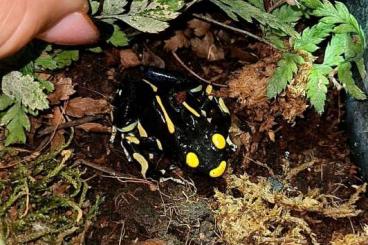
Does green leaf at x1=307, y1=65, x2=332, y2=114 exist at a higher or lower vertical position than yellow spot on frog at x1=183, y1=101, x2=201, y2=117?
higher

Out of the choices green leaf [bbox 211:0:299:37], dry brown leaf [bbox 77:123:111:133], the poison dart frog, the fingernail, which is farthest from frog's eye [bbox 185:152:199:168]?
the fingernail

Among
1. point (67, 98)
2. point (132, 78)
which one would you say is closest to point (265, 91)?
point (132, 78)

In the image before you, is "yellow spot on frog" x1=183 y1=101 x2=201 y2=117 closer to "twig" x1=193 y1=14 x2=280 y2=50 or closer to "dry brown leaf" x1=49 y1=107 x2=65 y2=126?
"twig" x1=193 y1=14 x2=280 y2=50

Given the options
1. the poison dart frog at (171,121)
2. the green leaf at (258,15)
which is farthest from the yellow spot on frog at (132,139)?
the green leaf at (258,15)

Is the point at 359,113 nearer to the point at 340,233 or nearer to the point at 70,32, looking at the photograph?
the point at 340,233

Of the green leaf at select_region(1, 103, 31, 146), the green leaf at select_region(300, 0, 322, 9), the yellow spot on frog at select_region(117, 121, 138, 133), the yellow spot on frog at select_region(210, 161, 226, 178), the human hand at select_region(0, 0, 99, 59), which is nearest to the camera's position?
the human hand at select_region(0, 0, 99, 59)

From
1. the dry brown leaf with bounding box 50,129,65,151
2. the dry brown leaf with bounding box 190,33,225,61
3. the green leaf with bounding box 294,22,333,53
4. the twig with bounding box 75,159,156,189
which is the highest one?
the green leaf with bounding box 294,22,333,53

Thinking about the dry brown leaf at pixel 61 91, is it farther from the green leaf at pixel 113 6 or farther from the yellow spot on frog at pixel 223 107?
the yellow spot on frog at pixel 223 107

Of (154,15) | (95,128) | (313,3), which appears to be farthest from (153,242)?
(313,3)
